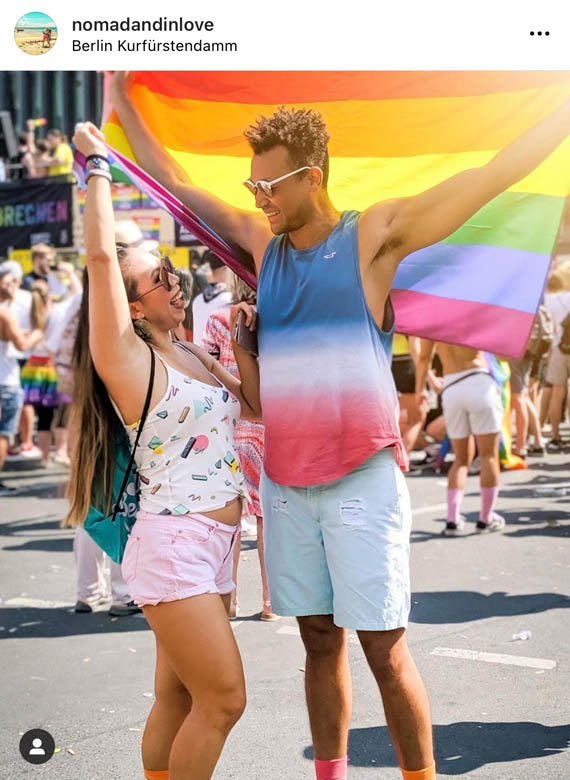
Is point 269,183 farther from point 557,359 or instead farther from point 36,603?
point 557,359

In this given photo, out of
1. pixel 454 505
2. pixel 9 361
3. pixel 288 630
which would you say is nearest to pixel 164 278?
pixel 288 630

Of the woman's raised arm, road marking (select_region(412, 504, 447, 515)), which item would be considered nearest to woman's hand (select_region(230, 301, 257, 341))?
the woman's raised arm

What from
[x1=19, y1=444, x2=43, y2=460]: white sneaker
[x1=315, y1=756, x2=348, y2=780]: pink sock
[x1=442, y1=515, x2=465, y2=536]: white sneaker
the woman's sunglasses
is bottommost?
[x1=19, y1=444, x2=43, y2=460]: white sneaker

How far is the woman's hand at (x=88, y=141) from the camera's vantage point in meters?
2.37

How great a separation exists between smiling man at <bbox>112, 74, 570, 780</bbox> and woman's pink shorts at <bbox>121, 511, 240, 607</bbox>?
225 mm

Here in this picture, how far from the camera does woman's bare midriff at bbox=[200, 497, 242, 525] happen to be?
251cm

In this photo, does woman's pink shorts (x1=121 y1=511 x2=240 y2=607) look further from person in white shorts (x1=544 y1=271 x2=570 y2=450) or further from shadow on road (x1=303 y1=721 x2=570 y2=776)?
person in white shorts (x1=544 y1=271 x2=570 y2=450)

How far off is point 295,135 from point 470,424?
4.22 m

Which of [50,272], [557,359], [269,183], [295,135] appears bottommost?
[557,359]

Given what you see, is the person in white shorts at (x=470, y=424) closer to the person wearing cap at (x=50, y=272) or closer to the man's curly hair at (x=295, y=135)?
the man's curly hair at (x=295, y=135)

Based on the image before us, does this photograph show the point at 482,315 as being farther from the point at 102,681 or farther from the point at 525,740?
the point at 102,681

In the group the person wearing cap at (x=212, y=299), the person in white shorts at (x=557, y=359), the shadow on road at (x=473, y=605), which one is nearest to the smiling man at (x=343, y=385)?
the person wearing cap at (x=212, y=299)

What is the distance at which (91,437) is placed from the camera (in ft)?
8.47
